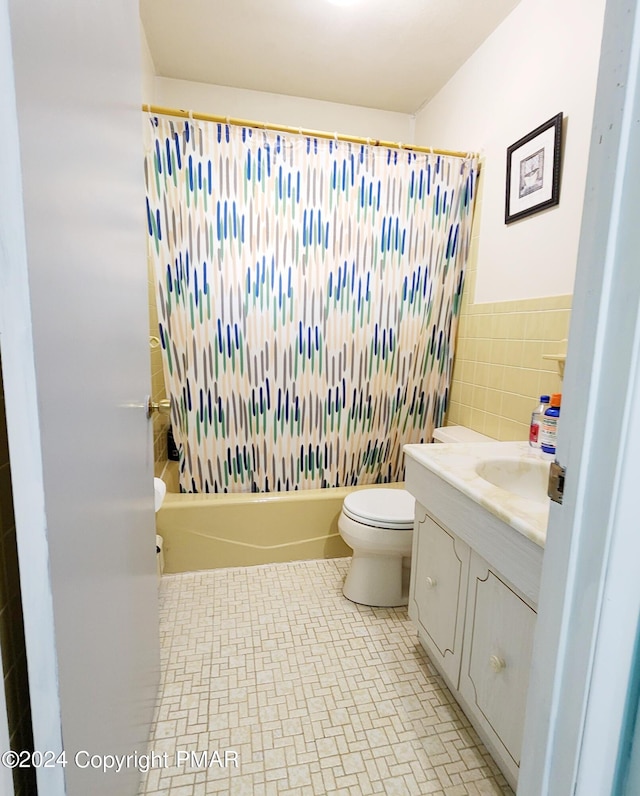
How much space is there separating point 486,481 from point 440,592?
421mm

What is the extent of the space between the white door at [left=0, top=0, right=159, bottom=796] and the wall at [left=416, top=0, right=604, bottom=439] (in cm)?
146

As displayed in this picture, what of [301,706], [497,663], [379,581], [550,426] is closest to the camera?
[497,663]

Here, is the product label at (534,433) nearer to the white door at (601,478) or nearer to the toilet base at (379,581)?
the toilet base at (379,581)

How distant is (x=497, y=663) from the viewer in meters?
0.98

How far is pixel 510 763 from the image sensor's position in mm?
935

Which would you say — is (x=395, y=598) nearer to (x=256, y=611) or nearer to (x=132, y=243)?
(x=256, y=611)

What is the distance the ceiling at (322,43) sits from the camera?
68.5 inches

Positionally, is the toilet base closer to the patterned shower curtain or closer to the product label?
the patterned shower curtain

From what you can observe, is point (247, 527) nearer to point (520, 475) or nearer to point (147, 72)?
point (520, 475)

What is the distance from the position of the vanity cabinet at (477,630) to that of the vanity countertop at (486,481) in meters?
0.16

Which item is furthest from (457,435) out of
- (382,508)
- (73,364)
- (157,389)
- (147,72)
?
(147,72)

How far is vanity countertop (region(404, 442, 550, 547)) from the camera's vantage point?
871 millimetres

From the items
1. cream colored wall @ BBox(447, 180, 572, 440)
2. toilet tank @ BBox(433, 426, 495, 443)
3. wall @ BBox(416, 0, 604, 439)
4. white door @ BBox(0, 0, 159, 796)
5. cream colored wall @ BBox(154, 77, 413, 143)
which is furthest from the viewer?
cream colored wall @ BBox(154, 77, 413, 143)

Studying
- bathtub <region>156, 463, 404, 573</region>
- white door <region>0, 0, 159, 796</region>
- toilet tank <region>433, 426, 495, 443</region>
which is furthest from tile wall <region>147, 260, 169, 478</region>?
toilet tank <region>433, 426, 495, 443</region>
